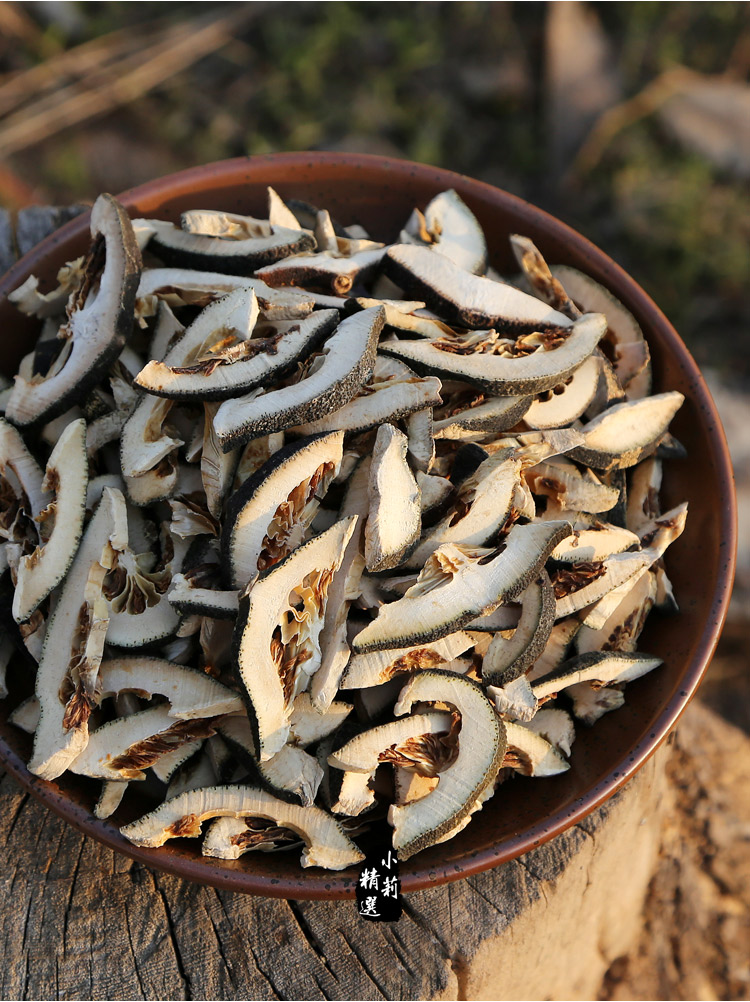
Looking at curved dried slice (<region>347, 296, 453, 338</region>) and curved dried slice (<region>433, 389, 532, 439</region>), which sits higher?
curved dried slice (<region>347, 296, 453, 338</region>)

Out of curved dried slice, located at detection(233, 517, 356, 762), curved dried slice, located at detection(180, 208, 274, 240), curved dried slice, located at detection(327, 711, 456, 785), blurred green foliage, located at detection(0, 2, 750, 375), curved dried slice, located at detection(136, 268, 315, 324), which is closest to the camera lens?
curved dried slice, located at detection(233, 517, 356, 762)

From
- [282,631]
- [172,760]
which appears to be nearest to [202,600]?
[282,631]

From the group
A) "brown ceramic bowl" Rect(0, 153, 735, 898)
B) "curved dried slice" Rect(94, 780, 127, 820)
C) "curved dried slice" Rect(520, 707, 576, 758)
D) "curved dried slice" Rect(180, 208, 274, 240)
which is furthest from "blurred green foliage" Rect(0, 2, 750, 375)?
"curved dried slice" Rect(94, 780, 127, 820)

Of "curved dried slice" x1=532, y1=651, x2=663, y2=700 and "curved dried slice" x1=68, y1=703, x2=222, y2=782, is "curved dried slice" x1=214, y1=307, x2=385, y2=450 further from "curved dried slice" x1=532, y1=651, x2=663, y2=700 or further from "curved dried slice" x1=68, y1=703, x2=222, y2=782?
"curved dried slice" x1=532, y1=651, x2=663, y2=700

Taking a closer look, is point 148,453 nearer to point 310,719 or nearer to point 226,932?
point 310,719

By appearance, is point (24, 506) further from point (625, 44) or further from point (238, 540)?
point (625, 44)
